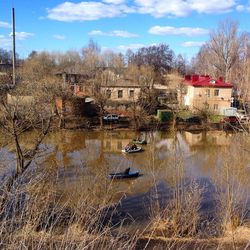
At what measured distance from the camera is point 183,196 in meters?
12.7

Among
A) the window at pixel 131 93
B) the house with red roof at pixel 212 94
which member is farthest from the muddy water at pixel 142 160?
the window at pixel 131 93

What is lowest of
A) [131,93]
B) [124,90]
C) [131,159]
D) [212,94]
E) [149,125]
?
[131,159]

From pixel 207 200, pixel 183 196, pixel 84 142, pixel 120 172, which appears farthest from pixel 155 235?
pixel 84 142

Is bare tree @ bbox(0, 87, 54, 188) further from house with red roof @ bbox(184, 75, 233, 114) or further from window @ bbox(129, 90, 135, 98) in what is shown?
house with red roof @ bbox(184, 75, 233, 114)

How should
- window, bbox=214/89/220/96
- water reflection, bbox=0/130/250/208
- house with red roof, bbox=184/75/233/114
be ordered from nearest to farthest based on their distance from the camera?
water reflection, bbox=0/130/250/208, house with red roof, bbox=184/75/233/114, window, bbox=214/89/220/96

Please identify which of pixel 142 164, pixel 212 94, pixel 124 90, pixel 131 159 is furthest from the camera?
pixel 124 90

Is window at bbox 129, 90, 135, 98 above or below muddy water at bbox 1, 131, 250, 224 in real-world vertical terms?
above

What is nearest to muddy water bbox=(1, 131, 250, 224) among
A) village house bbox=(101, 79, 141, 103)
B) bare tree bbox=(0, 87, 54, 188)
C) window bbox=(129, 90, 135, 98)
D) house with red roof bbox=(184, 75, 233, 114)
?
bare tree bbox=(0, 87, 54, 188)

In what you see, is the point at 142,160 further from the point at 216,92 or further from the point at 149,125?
the point at 216,92

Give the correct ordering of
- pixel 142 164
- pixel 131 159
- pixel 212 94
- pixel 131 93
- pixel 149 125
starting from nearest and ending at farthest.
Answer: pixel 142 164 → pixel 131 159 → pixel 149 125 → pixel 212 94 → pixel 131 93

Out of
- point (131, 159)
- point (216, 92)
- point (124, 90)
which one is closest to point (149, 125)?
point (124, 90)

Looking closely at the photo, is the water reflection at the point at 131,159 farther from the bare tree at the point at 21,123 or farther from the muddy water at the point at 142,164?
the bare tree at the point at 21,123

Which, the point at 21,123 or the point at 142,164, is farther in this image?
the point at 142,164

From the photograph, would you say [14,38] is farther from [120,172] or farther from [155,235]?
[155,235]
